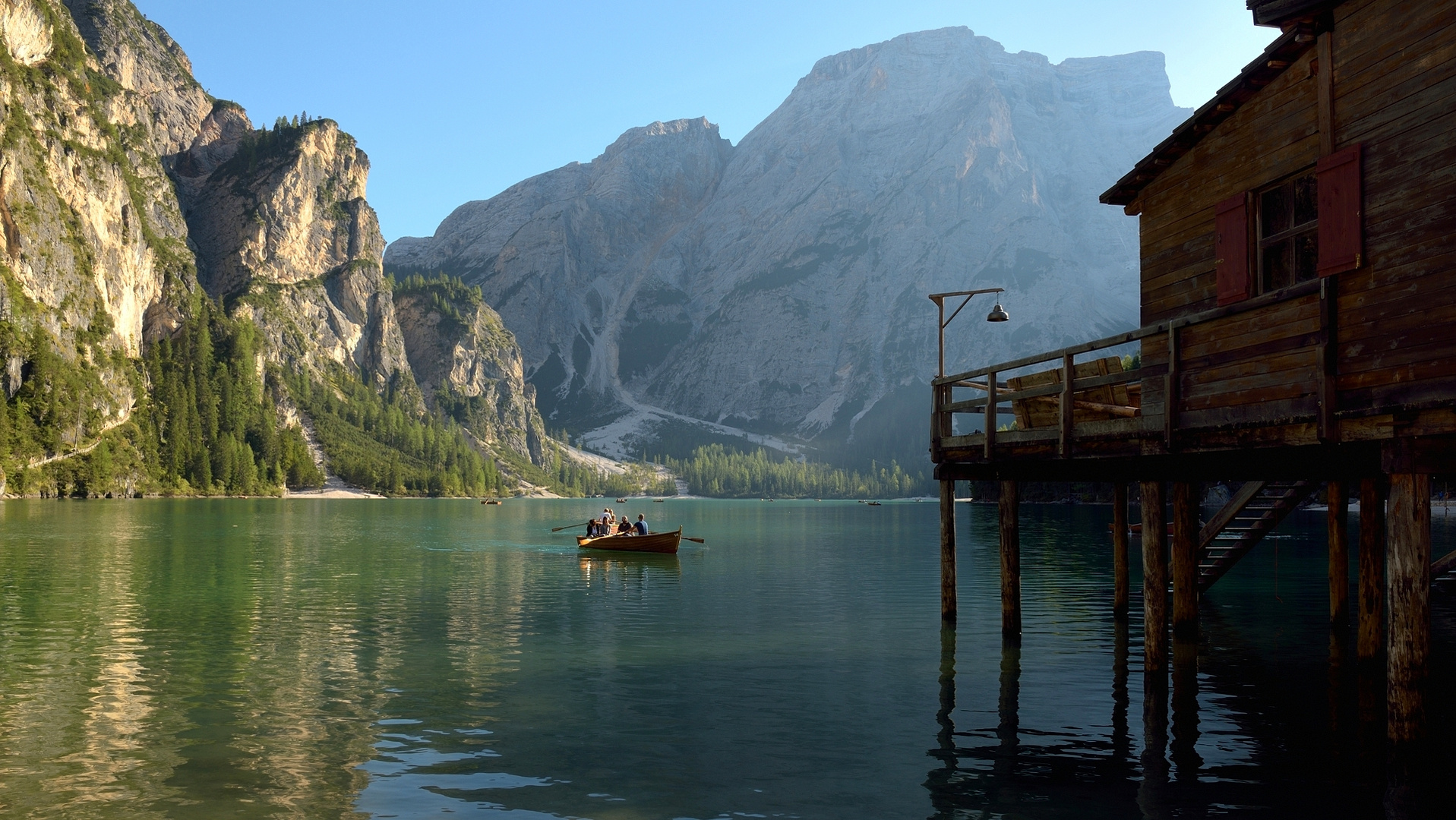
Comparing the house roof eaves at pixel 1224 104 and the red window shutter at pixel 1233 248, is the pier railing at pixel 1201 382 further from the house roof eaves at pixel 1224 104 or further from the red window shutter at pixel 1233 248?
the house roof eaves at pixel 1224 104

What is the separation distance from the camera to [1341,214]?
17672mm

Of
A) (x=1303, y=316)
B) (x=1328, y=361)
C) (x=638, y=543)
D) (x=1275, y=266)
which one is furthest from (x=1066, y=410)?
(x=638, y=543)

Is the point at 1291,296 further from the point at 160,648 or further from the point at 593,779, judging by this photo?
the point at 160,648

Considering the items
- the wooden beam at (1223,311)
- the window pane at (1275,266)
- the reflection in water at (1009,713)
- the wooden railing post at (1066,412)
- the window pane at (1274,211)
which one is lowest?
the reflection in water at (1009,713)

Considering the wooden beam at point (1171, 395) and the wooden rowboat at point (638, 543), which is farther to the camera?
the wooden rowboat at point (638, 543)

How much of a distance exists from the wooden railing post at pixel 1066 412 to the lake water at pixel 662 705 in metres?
5.46

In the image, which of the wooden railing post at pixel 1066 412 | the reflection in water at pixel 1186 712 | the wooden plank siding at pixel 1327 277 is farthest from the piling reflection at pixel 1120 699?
the wooden railing post at pixel 1066 412

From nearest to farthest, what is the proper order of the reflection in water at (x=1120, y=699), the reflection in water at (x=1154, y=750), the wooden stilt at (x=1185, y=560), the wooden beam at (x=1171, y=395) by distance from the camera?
1. the reflection in water at (x=1154, y=750)
2. the reflection in water at (x=1120, y=699)
3. the wooden beam at (x=1171, y=395)
4. the wooden stilt at (x=1185, y=560)

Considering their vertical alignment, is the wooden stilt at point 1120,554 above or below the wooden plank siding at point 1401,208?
below

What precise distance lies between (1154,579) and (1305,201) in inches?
340

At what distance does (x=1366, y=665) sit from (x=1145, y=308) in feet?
33.0

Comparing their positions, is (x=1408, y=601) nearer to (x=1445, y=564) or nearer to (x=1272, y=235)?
(x=1272, y=235)

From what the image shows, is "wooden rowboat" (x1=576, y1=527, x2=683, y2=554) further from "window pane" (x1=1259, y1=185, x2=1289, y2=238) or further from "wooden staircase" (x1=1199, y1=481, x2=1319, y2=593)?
"window pane" (x1=1259, y1=185, x2=1289, y2=238)

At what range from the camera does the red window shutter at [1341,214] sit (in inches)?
679
